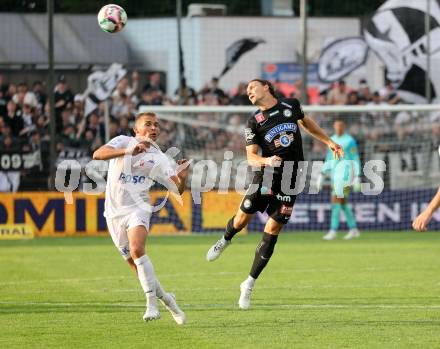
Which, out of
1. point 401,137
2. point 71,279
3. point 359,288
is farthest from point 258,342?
point 401,137

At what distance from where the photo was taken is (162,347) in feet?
30.9

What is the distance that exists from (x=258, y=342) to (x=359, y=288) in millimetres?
4380

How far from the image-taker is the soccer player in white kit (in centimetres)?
1048

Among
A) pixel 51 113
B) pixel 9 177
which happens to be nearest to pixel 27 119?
pixel 51 113

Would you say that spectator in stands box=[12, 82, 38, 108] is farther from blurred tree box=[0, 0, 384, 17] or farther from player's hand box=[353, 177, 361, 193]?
blurred tree box=[0, 0, 384, 17]

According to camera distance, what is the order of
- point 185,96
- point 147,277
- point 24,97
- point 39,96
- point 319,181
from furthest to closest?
point 185,96
point 39,96
point 24,97
point 319,181
point 147,277

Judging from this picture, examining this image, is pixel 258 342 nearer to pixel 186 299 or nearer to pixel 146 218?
pixel 146 218

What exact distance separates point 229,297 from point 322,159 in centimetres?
1163

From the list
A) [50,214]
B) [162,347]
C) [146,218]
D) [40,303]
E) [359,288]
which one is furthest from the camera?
[50,214]

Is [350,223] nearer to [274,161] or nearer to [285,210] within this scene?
[285,210]

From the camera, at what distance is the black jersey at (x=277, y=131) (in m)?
12.3

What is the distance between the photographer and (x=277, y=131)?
1230cm

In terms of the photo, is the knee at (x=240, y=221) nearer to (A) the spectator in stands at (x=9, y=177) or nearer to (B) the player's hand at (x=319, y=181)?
(B) the player's hand at (x=319, y=181)

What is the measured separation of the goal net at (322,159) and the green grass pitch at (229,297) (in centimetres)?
265
